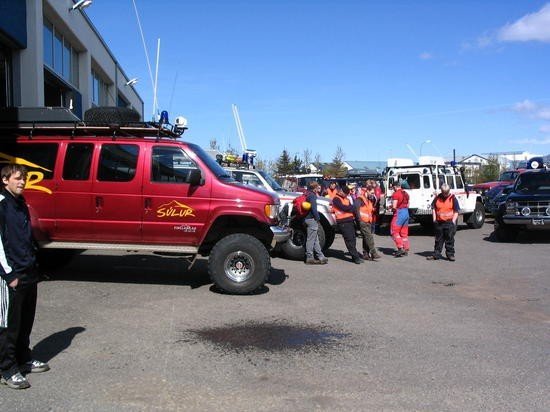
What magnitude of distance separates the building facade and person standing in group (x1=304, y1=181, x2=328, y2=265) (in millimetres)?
5581

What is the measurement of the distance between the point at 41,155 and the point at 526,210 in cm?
1197

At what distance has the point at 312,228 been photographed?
11.1 meters

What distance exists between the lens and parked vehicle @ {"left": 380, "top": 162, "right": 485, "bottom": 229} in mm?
17344

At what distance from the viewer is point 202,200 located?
25.8 ft

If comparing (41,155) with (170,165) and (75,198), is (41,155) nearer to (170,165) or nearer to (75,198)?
(75,198)

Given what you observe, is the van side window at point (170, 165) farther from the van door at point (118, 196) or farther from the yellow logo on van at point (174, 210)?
the yellow logo on van at point (174, 210)

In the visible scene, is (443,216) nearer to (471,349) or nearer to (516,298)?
(516,298)

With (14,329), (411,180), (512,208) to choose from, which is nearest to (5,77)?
(14,329)

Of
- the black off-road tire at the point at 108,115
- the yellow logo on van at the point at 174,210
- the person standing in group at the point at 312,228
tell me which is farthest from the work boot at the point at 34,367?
the person standing in group at the point at 312,228

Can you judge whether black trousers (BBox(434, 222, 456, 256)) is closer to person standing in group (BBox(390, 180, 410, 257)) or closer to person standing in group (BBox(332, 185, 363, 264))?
person standing in group (BBox(390, 180, 410, 257))

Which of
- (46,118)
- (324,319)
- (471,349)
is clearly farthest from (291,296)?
(46,118)

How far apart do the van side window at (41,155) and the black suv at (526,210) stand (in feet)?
38.3

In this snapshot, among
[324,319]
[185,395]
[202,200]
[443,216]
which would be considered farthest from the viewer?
[443,216]

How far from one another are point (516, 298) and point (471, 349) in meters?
3.05
